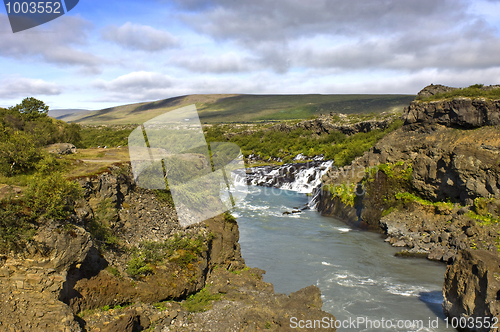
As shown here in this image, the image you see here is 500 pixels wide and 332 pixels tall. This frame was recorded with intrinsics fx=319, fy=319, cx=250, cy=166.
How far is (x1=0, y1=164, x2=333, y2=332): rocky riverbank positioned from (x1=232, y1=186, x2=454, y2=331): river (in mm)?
2075

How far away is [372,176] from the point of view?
949 inches

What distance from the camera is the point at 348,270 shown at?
15562mm

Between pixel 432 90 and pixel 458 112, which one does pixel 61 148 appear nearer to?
pixel 458 112

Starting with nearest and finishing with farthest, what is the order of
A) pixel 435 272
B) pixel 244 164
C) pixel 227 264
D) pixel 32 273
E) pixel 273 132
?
pixel 32 273 → pixel 227 264 → pixel 435 272 → pixel 244 164 → pixel 273 132

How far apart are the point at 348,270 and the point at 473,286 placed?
20.7 feet

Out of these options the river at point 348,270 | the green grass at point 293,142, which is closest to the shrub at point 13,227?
the river at point 348,270

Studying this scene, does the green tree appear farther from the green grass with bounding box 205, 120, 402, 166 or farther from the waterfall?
the green grass with bounding box 205, 120, 402, 166

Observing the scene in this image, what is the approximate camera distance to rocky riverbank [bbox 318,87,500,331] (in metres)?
17.6

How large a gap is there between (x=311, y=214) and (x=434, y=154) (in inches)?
400

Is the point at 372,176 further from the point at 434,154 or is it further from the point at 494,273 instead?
the point at 494,273

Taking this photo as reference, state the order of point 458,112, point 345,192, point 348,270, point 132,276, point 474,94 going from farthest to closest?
point 345,192 → point 474,94 → point 458,112 → point 348,270 → point 132,276

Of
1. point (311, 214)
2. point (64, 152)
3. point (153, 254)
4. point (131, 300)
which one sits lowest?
point (311, 214)

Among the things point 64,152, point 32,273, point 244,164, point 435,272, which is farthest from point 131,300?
point 244,164

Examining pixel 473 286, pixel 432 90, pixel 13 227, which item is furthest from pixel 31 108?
pixel 432 90
